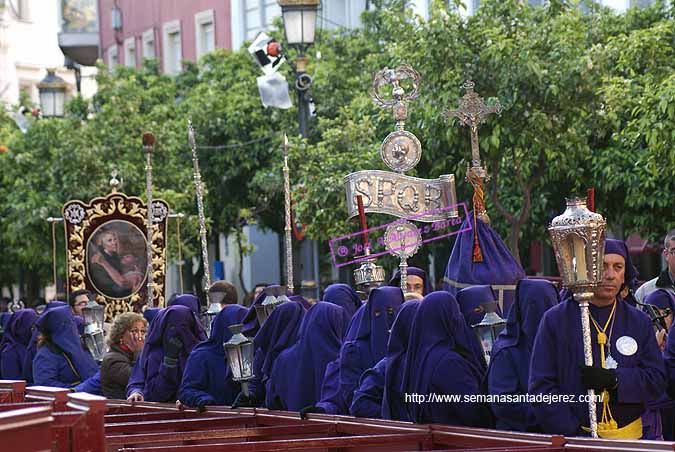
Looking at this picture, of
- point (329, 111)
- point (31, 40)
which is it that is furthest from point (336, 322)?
point (31, 40)

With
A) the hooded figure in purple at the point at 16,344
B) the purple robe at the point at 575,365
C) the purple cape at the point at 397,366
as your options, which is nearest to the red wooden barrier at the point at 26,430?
the purple robe at the point at 575,365

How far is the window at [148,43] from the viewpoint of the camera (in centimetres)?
4694

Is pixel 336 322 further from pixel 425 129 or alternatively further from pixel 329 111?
pixel 329 111

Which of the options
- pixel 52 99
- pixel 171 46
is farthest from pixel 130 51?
pixel 52 99

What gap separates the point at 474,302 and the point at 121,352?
4221 mm

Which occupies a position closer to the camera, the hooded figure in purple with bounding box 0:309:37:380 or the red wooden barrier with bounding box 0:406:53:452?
the red wooden barrier with bounding box 0:406:53:452

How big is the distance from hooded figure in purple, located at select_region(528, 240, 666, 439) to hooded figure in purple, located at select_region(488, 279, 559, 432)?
0.59 m

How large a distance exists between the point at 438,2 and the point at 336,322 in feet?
29.7

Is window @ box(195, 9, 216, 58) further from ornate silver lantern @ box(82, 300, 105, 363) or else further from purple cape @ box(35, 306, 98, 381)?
purple cape @ box(35, 306, 98, 381)

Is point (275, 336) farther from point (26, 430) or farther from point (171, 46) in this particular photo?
point (171, 46)

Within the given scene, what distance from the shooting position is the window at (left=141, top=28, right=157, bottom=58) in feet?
154

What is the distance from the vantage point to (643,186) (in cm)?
2197

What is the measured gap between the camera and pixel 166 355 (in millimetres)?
13711

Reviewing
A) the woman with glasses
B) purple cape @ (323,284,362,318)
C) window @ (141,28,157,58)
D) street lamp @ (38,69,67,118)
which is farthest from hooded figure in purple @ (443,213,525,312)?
window @ (141,28,157,58)
